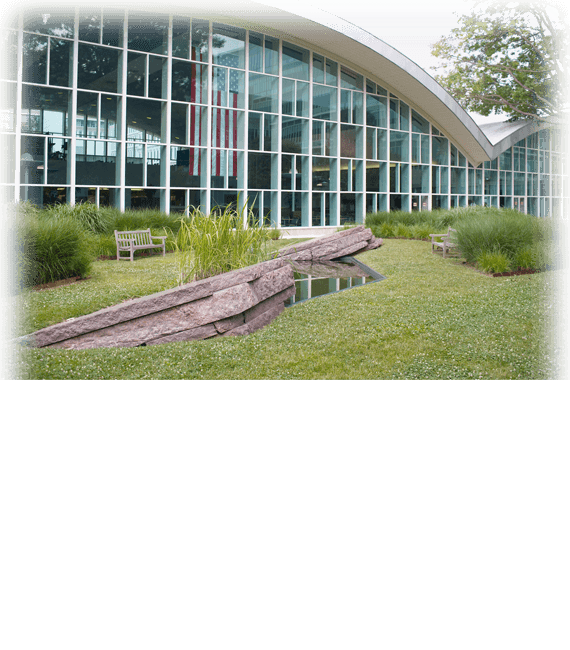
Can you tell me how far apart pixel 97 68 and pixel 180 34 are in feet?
2.76

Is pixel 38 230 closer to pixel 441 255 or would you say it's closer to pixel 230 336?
pixel 230 336

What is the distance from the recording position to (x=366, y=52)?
6160 mm

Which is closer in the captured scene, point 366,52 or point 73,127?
point 73,127

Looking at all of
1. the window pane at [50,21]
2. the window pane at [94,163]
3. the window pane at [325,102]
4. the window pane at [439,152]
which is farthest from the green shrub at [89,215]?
the window pane at [325,102]

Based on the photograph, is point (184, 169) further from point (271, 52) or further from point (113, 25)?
point (271, 52)

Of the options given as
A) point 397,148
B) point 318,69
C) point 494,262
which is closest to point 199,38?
point 318,69

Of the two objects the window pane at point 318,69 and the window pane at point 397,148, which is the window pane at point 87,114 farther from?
the window pane at point 397,148

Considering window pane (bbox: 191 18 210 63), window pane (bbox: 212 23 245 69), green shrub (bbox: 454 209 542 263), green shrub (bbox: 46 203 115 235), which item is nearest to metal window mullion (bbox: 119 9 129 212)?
green shrub (bbox: 46 203 115 235)

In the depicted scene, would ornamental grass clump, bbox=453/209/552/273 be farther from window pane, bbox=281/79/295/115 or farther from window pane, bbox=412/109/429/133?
window pane, bbox=281/79/295/115

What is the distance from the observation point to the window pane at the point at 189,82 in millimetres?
6020

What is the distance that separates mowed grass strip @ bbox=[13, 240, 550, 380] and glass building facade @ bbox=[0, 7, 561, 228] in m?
1.00

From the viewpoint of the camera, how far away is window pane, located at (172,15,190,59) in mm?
4883

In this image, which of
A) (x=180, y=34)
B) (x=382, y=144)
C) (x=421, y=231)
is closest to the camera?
(x=180, y=34)

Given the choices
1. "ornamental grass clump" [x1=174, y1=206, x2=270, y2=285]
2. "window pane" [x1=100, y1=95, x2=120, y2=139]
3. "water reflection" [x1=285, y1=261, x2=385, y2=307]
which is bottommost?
"water reflection" [x1=285, y1=261, x2=385, y2=307]
